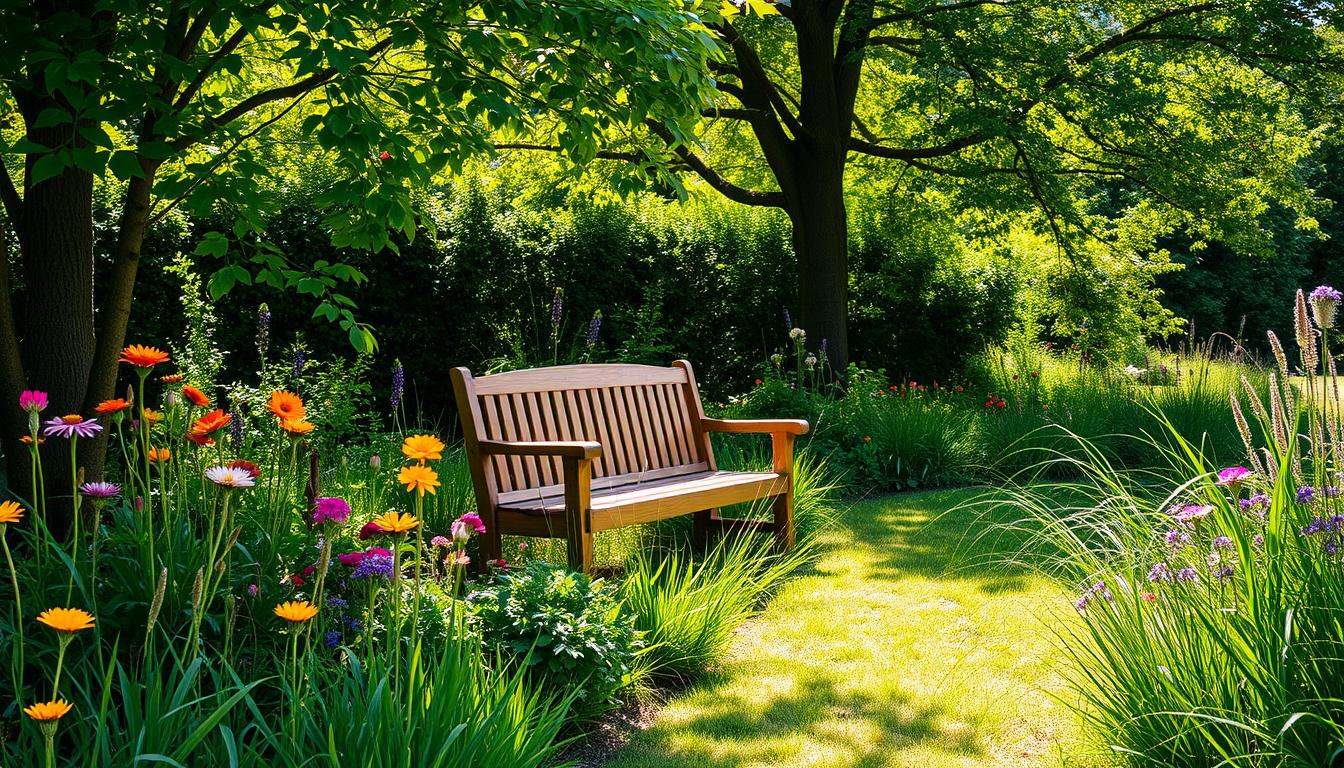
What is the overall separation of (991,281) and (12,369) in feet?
36.7

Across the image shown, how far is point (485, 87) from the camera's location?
389cm

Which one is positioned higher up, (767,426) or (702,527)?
(767,426)

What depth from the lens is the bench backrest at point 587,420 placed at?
4.73 meters

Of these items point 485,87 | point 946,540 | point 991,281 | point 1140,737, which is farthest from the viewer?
point 991,281

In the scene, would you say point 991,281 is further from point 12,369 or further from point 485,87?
point 12,369

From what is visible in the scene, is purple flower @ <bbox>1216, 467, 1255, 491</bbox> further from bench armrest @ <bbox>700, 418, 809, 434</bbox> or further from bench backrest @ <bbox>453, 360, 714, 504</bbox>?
bench armrest @ <bbox>700, 418, 809, 434</bbox>

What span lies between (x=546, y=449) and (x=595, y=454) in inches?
8.7

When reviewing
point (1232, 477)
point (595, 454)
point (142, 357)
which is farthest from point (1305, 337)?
point (595, 454)

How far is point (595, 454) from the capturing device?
434cm

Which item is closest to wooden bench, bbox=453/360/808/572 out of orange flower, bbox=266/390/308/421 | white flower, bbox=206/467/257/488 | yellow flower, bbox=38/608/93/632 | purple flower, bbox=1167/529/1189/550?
orange flower, bbox=266/390/308/421

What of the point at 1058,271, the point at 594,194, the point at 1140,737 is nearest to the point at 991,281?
the point at 1058,271

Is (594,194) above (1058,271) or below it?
above

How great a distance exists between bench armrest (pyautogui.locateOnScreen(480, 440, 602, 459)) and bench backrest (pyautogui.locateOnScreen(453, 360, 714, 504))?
3.5 inches

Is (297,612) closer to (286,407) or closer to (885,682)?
(286,407)
